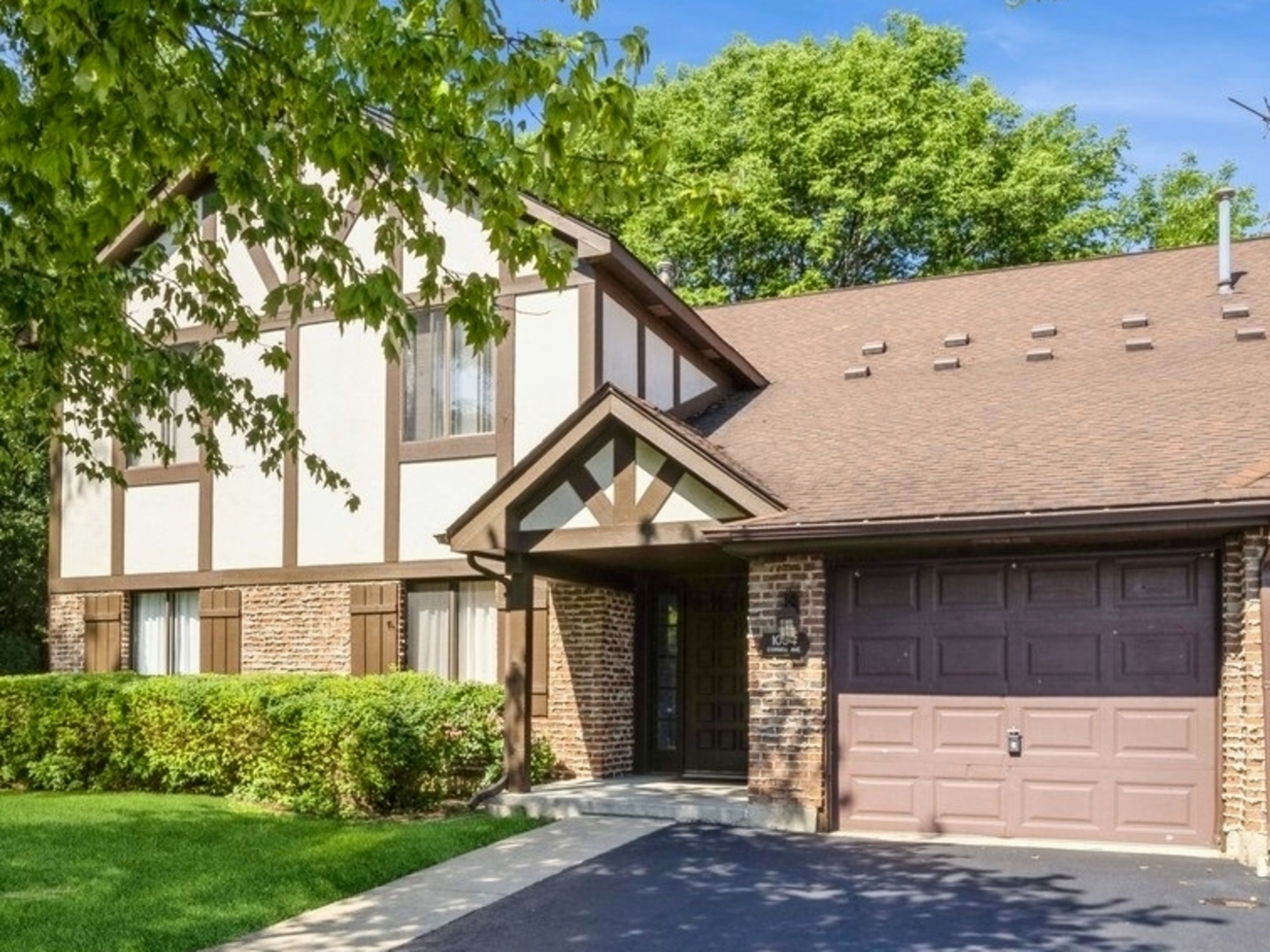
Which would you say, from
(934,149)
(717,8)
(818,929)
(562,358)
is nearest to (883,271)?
(934,149)

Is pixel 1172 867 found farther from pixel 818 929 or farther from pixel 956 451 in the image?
pixel 956 451

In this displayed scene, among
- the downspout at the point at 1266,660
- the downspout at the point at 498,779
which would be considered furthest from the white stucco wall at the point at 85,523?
the downspout at the point at 1266,660

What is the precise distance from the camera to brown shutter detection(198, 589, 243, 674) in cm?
1664

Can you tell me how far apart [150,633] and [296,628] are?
2.53 m

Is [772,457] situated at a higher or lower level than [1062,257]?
lower

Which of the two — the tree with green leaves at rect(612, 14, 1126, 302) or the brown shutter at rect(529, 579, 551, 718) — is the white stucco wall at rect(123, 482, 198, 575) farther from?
the tree with green leaves at rect(612, 14, 1126, 302)

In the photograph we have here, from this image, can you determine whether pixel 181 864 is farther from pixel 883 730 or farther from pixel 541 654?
pixel 883 730

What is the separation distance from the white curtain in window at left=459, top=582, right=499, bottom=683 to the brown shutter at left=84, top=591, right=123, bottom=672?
16.6ft

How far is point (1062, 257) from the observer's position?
2830 cm

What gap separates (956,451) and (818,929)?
5294 mm

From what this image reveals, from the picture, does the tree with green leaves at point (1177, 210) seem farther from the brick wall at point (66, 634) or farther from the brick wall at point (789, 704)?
the brick wall at point (66, 634)

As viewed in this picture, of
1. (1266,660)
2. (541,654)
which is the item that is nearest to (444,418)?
(541,654)

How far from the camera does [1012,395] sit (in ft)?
44.9

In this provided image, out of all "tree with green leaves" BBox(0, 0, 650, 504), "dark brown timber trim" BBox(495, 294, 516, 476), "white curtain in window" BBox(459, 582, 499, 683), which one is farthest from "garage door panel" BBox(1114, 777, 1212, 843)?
"dark brown timber trim" BBox(495, 294, 516, 476)
